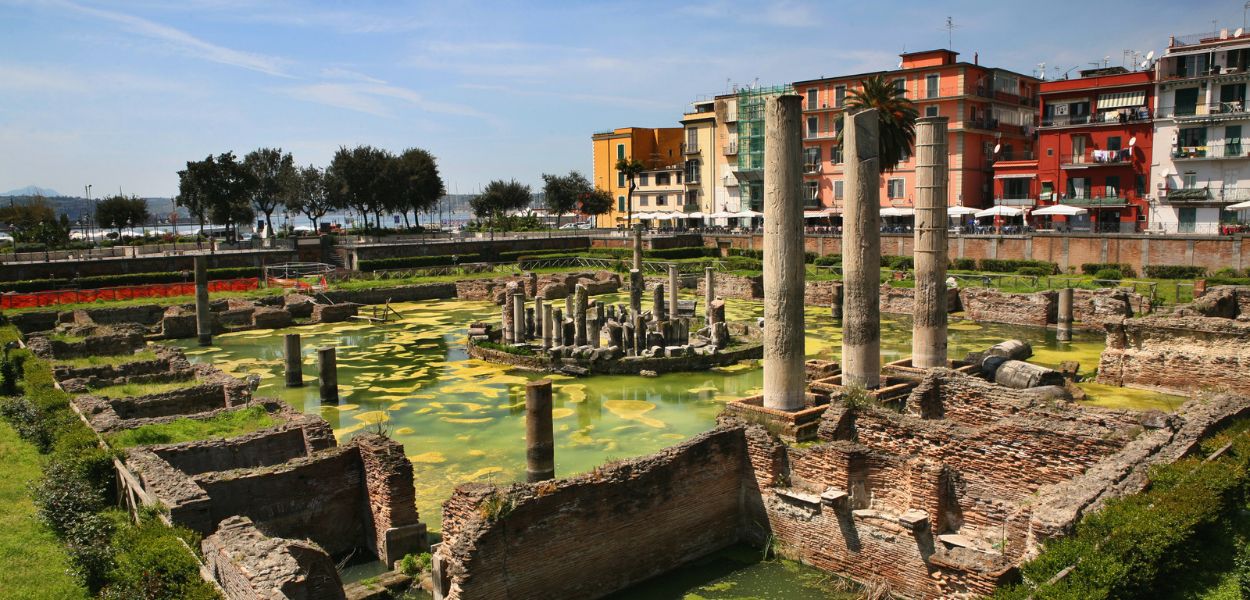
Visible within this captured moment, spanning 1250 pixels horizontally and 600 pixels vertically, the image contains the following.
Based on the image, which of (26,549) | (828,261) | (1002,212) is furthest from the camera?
(828,261)

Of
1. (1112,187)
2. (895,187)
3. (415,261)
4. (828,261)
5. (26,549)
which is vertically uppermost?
(895,187)

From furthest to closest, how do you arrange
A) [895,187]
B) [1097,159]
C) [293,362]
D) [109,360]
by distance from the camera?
[895,187] < [1097,159] < [293,362] < [109,360]

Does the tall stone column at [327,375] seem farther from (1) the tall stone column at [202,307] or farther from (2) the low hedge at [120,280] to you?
(2) the low hedge at [120,280]

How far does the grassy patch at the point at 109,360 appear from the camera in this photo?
24.2 metres

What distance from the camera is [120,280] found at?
1944 inches

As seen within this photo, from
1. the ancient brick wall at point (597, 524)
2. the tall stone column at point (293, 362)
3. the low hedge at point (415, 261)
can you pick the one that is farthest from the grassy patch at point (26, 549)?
the low hedge at point (415, 261)

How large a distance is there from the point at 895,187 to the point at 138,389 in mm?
50629

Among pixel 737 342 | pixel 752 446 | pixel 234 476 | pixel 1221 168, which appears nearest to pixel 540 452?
pixel 752 446

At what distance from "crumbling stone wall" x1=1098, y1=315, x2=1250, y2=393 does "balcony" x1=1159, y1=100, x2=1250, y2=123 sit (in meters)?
26.7

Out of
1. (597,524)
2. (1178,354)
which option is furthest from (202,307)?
(1178,354)

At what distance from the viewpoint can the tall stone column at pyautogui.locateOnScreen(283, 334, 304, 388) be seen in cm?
2648

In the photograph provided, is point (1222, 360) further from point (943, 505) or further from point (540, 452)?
point (540, 452)

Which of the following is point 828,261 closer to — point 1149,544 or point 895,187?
point 895,187

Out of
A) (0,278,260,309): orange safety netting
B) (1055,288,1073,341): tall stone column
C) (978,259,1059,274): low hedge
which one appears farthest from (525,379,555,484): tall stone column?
(978,259,1059,274): low hedge
